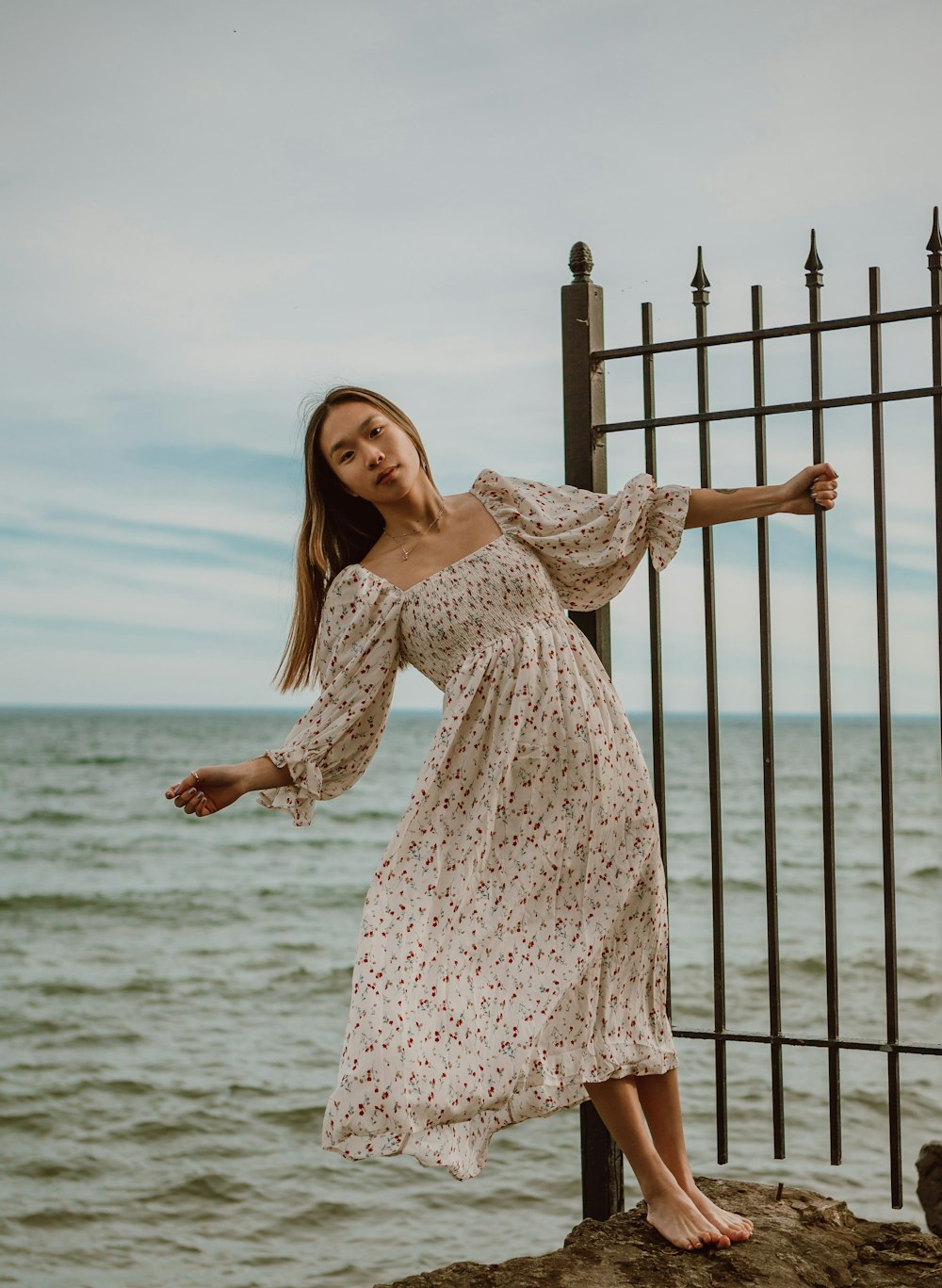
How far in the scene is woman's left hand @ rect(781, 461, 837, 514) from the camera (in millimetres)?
2943

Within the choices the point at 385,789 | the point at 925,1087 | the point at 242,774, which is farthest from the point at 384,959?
the point at 385,789

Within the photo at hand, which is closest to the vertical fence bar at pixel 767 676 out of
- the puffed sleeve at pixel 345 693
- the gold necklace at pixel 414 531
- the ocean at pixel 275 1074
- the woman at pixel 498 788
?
the woman at pixel 498 788

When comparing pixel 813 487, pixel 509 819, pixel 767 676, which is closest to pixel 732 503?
pixel 813 487

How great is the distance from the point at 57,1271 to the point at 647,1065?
127 inches

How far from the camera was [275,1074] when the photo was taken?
7359 millimetres

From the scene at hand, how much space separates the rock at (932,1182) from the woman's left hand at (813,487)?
1883mm

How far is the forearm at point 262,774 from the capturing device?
290 cm

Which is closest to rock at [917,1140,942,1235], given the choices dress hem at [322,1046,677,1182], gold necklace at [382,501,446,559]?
dress hem at [322,1046,677,1182]

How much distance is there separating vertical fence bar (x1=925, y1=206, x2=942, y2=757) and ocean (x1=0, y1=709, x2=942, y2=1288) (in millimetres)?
3330

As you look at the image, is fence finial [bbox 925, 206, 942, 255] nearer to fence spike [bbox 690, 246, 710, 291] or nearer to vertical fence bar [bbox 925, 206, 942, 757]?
vertical fence bar [bbox 925, 206, 942, 757]

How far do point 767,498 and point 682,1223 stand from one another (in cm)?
170

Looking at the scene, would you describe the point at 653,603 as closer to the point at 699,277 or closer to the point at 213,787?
the point at 699,277

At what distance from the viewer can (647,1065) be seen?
2957mm

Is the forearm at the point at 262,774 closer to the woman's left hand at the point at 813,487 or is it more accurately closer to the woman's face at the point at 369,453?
the woman's face at the point at 369,453
